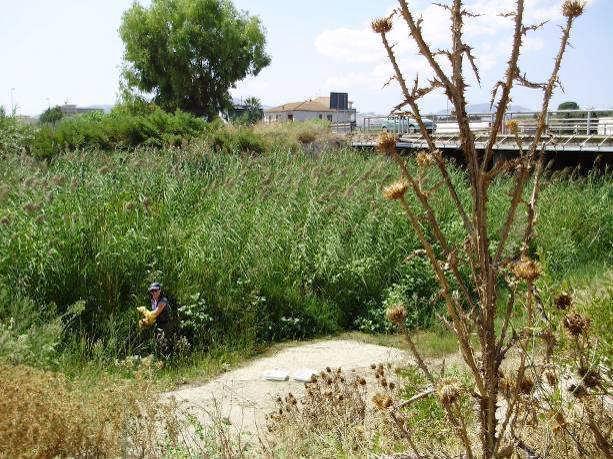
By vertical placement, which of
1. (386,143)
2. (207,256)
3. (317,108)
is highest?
(317,108)

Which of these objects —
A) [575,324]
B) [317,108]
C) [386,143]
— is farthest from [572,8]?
[317,108]

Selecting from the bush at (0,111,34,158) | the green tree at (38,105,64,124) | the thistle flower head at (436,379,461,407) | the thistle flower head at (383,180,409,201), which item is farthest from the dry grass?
the green tree at (38,105,64,124)

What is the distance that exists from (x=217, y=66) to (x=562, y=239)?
119 ft

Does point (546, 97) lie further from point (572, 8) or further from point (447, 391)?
point (447, 391)

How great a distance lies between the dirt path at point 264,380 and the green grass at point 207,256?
0.44m

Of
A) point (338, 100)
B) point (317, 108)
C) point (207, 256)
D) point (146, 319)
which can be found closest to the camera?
point (146, 319)

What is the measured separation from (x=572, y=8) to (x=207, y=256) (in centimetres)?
730

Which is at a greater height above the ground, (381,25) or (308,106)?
(308,106)

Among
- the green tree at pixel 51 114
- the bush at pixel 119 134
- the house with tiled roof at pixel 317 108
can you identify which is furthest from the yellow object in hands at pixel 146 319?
the house with tiled roof at pixel 317 108

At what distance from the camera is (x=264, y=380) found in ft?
24.5

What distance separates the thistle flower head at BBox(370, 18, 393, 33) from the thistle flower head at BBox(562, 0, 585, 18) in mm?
646

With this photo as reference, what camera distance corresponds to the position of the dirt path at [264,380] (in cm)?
629

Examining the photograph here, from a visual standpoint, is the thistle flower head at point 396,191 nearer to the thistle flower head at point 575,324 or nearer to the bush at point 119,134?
the thistle flower head at point 575,324

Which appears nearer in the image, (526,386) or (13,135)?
(526,386)
